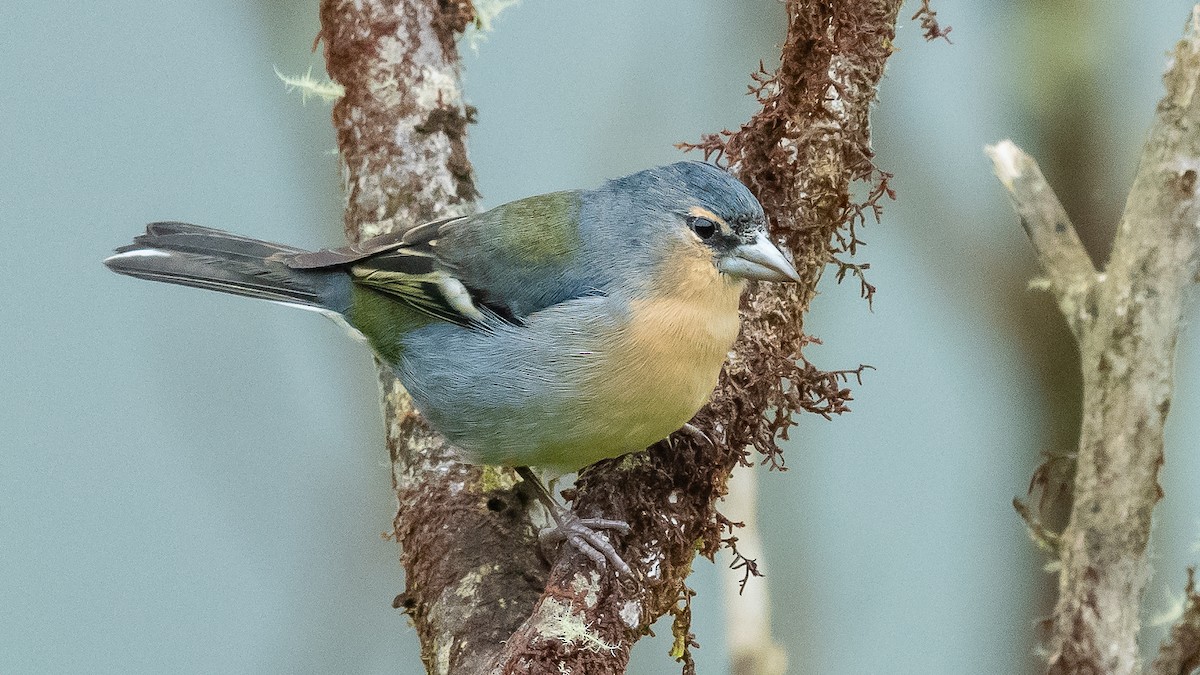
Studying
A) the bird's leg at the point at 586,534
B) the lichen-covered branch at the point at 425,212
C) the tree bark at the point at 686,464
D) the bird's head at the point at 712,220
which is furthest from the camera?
the lichen-covered branch at the point at 425,212

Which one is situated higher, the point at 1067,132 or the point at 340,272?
the point at 1067,132

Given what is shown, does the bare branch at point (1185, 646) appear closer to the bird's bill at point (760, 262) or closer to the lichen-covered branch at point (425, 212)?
the bird's bill at point (760, 262)

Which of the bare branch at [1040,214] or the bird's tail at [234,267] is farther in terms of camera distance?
the bare branch at [1040,214]

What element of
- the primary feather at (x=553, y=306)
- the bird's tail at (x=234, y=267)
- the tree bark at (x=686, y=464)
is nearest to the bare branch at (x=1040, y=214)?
the tree bark at (x=686, y=464)

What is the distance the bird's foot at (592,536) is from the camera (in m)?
3.07

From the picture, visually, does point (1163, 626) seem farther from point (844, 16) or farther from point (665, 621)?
point (844, 16)

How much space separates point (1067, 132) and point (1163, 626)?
87.2 inches

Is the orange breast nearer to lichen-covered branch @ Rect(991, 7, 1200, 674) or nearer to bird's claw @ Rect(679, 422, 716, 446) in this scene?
bird's claw @ Rect(679, 422, 716, 446)

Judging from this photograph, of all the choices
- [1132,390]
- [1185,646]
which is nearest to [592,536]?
[1132,390]

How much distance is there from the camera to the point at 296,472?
4.86 m

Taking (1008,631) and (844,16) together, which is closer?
(844,16)

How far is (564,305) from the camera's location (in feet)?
11.3

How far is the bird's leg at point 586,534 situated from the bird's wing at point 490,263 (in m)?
0.57

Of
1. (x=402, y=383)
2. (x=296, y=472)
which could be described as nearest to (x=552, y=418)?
(x=402, y=383)
